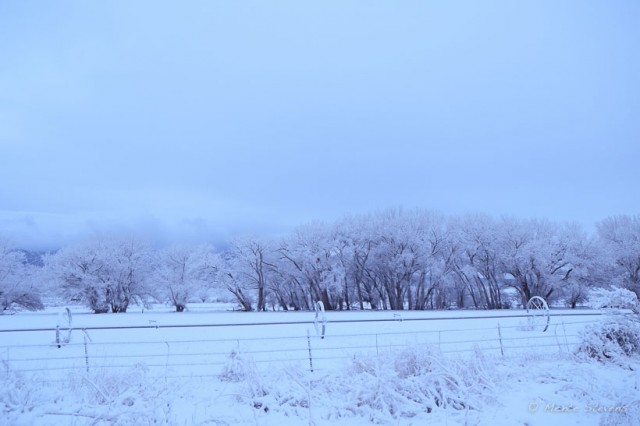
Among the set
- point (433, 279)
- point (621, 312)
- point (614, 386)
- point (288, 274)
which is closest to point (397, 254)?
point (433, 279)

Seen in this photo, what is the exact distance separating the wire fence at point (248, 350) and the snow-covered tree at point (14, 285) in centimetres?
3065

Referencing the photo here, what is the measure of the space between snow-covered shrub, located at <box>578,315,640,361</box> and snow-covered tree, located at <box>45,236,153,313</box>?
4721cm

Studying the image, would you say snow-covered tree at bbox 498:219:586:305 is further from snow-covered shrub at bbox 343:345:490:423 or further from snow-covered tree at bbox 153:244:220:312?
snow-covered shrub at bbox 343:345:490:423

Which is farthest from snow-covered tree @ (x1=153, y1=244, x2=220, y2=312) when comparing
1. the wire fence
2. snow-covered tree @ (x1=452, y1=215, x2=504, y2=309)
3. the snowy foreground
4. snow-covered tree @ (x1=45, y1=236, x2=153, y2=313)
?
the snowy foreground

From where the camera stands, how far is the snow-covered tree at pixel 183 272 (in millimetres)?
51125

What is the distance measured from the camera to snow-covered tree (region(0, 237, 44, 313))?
39.9 m

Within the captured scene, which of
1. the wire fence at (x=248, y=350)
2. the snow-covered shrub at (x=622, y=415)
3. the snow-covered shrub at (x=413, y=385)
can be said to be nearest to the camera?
the snow-covered shrub at (x=622, y=415)

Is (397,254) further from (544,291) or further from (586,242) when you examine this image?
(586,242)

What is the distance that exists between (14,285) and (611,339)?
50.2 meters

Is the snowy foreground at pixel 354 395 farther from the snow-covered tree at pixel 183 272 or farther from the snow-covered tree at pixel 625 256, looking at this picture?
the snow-covered tree at pixel 183 272

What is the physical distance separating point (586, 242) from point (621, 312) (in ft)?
128

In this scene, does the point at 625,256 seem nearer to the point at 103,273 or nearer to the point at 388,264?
the point at 388,264

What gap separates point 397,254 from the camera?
1686 inches

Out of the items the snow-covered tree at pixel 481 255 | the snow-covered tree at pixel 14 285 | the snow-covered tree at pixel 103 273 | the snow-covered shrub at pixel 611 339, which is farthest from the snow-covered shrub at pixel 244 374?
the snow-covered tree at pixel 14 285
